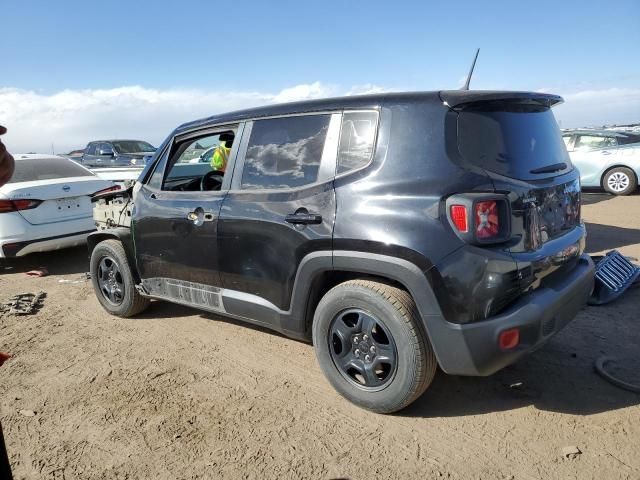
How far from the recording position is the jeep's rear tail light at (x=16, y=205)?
19.6 feet

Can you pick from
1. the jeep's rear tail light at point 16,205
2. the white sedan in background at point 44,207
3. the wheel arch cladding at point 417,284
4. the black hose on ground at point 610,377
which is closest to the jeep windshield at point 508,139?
the wheel arch cladding at point 417,284

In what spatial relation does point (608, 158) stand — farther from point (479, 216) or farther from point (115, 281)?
point (115, 281)

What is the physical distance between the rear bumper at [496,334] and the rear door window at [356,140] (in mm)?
1056

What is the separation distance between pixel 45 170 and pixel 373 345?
603 cm

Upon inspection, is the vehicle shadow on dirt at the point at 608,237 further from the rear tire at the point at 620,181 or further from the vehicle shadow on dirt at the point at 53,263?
the vehicle shadow on dirt at the point at 53,263

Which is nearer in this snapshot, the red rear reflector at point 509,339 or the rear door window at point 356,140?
the red rear reflector at point 509,339

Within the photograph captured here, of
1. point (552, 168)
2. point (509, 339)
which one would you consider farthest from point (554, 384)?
point (552, 168)

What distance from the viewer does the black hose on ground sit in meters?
2.99

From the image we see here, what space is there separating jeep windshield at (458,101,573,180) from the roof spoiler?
0.03 meters

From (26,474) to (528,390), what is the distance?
2930 mm

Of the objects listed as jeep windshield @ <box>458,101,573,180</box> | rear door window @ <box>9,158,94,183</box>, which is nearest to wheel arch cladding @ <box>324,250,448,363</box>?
jeep windshield @ <box>458,101,573,180</box>

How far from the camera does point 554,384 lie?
3150 mm

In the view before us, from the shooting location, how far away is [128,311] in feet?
15.3

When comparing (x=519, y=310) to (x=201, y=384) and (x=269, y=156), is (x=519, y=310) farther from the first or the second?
(x=201, y=384)
